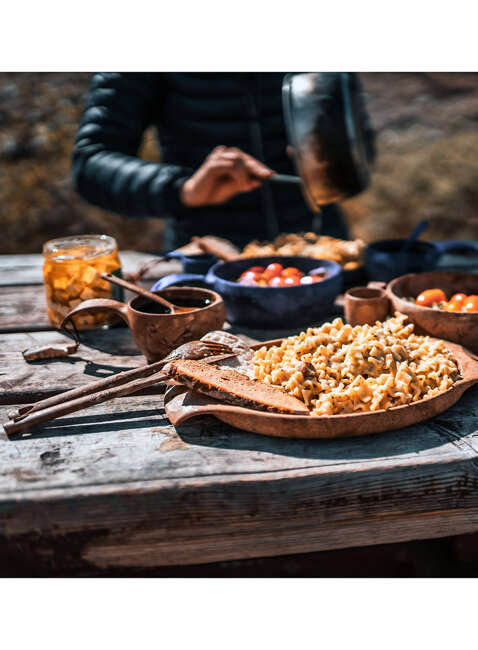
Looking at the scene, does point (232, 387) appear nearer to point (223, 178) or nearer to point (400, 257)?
point (400, 257)

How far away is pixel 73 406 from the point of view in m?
1.33

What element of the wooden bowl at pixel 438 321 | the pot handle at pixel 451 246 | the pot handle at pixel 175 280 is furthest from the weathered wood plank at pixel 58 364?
the pot handle at pixel 451 246

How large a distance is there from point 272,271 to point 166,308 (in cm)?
47

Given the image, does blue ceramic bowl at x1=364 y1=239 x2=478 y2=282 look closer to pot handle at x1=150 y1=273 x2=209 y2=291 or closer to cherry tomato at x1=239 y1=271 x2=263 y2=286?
cherry tomato at x1=239 y1=271 x2=263 y2=286

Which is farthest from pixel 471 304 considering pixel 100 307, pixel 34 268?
pixel 34 268

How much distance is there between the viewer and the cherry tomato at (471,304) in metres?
1.69

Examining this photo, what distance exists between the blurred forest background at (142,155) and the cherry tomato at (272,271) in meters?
4.52

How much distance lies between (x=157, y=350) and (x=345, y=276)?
0.97 metres

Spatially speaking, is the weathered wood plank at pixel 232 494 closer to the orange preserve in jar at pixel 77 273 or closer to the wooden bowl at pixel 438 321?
the wooden bowl at pixel 438 321

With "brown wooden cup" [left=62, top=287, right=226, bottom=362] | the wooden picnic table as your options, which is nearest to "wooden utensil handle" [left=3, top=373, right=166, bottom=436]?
the wooden picnic table

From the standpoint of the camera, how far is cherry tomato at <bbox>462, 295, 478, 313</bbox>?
5.53ft

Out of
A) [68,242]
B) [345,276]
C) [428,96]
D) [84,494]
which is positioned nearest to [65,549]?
[84,494]

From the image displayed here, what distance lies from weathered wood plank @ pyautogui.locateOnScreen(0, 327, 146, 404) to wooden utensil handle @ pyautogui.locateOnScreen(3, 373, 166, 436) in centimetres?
23

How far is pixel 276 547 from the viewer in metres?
1.18
